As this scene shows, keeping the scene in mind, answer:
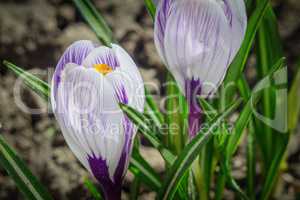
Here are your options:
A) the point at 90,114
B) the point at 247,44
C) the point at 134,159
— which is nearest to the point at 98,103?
the point at 90,114

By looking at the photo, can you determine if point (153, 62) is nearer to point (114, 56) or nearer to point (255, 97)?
point (255, 97)

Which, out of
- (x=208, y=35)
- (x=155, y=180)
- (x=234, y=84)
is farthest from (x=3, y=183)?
(x=208, y=35)

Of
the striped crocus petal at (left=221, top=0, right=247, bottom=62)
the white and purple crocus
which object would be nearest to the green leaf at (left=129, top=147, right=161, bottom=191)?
the white and purple crocus

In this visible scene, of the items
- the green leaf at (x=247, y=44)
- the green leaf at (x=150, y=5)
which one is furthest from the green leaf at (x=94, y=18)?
the green leaf at (x=247, y=44)

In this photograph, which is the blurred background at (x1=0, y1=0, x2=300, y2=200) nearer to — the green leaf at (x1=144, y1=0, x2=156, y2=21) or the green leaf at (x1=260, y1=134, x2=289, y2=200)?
the green leaf at (x1=260, y1=134, x2=289, y2=200)

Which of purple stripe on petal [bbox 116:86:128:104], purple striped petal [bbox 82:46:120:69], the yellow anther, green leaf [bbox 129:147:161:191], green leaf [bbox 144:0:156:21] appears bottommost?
green leaf [bbox 129:147:161:191]

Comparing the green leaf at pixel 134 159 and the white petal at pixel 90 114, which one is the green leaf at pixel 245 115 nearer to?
the green leaf at pixel 134 159
